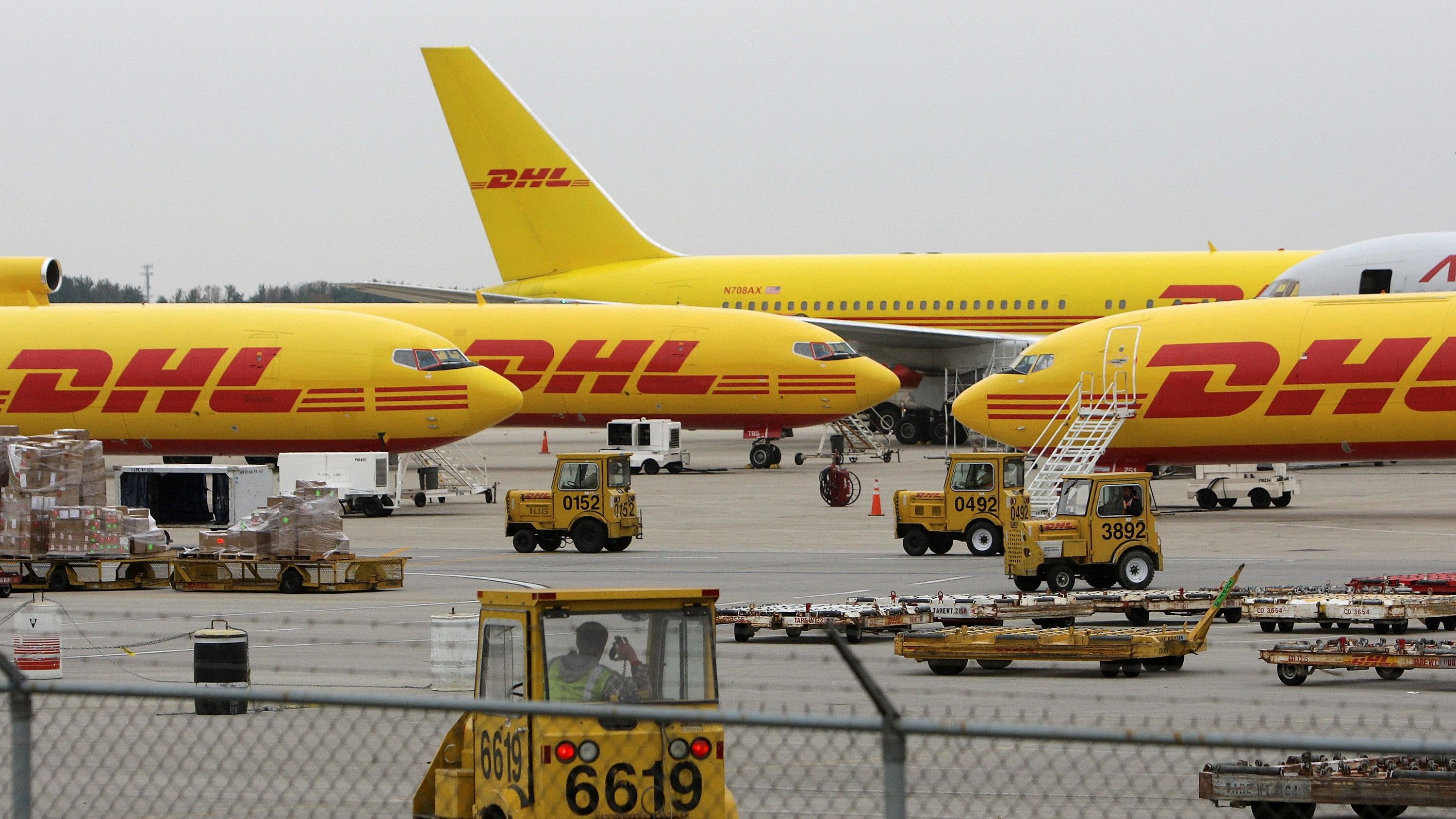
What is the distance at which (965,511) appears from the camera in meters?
30.1

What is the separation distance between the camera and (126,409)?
144 ft

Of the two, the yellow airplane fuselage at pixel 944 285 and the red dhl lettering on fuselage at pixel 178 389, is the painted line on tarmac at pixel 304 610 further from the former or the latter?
the yellow airplane fuselage at pixel 944 285

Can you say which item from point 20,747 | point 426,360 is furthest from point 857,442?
point 20,747

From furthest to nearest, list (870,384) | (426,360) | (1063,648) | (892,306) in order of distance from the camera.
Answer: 1. (892,306)
2. (870,384)
3. (426,360)
4. (1063,648)

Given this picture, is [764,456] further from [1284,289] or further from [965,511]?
[965,511]

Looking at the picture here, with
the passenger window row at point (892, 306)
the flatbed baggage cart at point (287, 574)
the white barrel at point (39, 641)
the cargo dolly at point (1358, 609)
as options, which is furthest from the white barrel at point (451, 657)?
the passenger window row at point (892, 306)

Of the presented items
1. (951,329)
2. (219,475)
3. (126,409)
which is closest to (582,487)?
(219,475)

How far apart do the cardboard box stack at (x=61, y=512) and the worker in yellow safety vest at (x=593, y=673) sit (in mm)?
19779

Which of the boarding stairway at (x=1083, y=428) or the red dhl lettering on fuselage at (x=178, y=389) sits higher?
the red dhl lettering on fuselage at (x=178, y=389)

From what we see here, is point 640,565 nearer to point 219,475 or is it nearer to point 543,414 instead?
point 219,475

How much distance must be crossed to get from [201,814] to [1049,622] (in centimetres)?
1193

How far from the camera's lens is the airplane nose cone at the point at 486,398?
43.0m

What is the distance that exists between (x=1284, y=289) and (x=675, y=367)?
17.0 metres

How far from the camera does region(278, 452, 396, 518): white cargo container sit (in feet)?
123
